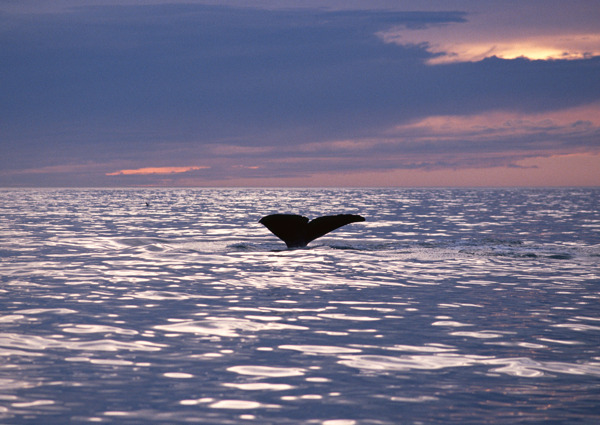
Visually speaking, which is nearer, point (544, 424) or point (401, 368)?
point (544, 424)

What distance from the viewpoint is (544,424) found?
20.2 ft

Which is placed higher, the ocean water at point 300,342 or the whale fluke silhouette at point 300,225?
the whale fluke silhouette at point 300,225

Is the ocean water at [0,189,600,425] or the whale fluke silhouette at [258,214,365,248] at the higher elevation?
the whale fluke silhouette at [258,214,365,248]

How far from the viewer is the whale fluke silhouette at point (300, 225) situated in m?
19.5

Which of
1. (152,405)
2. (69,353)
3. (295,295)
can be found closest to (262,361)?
(152,405)

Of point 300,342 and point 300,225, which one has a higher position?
point 300,225

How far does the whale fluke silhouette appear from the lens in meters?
19.5

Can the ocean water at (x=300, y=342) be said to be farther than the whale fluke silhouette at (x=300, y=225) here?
No

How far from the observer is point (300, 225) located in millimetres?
21453

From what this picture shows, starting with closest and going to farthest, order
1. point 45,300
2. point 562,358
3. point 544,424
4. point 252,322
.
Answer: point 544,424 < point 562,358 < point 252,322 < point 45,300

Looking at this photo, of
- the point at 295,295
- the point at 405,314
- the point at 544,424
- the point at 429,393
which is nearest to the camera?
the point at 544,424

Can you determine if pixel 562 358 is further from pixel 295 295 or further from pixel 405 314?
pixel 295 295

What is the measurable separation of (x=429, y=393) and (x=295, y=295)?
7058 mm

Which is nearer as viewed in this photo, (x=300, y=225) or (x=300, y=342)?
(x=300, y=342)
